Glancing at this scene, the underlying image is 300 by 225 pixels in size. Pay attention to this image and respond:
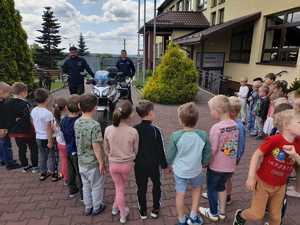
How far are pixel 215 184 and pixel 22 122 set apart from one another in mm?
3010

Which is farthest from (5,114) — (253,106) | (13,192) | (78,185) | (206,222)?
(253,106)

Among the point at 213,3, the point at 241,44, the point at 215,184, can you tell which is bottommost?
the point at 215,184

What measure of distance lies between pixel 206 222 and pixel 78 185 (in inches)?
67.4

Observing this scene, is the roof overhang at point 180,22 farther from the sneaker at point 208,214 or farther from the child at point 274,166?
the child at point 274,166

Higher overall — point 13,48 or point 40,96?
point 13,48

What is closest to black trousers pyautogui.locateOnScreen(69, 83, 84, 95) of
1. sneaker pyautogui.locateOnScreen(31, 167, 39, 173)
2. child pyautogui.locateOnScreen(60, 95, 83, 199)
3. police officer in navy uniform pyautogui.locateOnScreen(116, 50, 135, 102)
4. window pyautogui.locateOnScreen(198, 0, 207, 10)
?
police officer in navy uniform pyautogui.locateOnScreen(116, 50, 135, 102)

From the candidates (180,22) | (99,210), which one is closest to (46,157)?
(99,210)

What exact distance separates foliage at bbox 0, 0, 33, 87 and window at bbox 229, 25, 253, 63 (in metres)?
10.5

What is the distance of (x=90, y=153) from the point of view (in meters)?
2.76

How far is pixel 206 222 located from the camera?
2.83m

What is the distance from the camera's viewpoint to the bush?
9711mm

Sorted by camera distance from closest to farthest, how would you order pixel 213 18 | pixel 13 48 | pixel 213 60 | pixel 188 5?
pixel 13 48
pixel 213 60
pixel 213 18
pixel 188 5

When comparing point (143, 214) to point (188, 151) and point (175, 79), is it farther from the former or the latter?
point (175, 79)

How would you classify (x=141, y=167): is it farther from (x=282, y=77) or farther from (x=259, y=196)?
(x=282, y=77)
